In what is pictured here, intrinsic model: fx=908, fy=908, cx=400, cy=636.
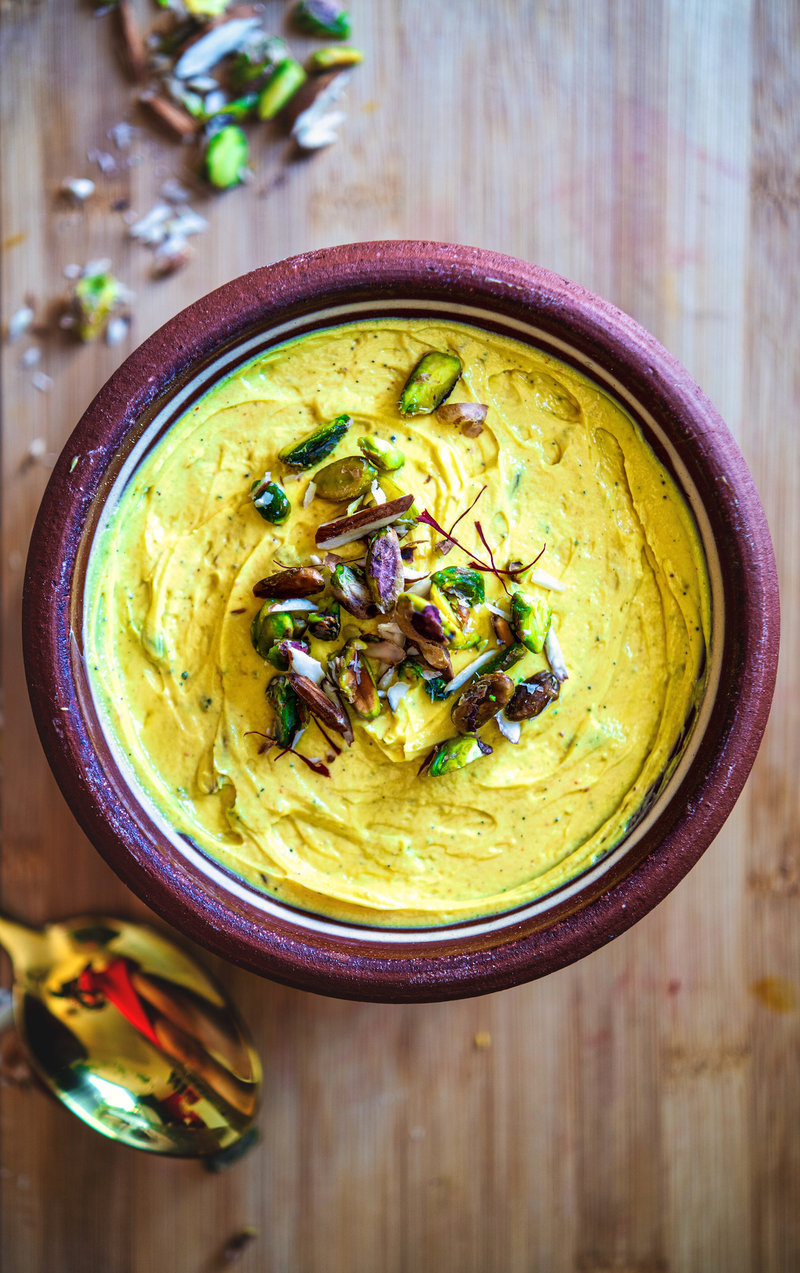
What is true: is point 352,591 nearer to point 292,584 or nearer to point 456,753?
point 292,584

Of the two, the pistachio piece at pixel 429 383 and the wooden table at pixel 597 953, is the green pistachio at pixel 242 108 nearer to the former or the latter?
the wooden table at pixel 597 953

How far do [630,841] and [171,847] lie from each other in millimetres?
711

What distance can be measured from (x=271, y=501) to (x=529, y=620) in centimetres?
42

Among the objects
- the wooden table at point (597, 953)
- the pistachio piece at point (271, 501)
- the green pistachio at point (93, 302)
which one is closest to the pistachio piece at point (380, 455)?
the pistachio piece at point (271, 501)

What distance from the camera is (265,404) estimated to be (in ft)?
4.58

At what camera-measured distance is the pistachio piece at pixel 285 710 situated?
1360 millimetres

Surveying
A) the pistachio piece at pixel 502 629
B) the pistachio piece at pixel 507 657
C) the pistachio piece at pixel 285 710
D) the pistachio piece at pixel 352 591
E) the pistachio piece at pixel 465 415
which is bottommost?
the pistachio piece at pixel 285 710

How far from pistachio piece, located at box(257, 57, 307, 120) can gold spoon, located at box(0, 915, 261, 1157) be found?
1.63 metres

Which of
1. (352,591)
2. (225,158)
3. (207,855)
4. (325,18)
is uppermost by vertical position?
(325,18)

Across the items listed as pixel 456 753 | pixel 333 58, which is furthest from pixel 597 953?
pixel 333 58

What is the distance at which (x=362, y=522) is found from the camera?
1.34m

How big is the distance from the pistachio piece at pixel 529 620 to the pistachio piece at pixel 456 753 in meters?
0.17

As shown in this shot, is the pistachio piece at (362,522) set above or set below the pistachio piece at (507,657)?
above

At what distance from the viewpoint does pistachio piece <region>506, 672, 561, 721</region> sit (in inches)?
53.6
